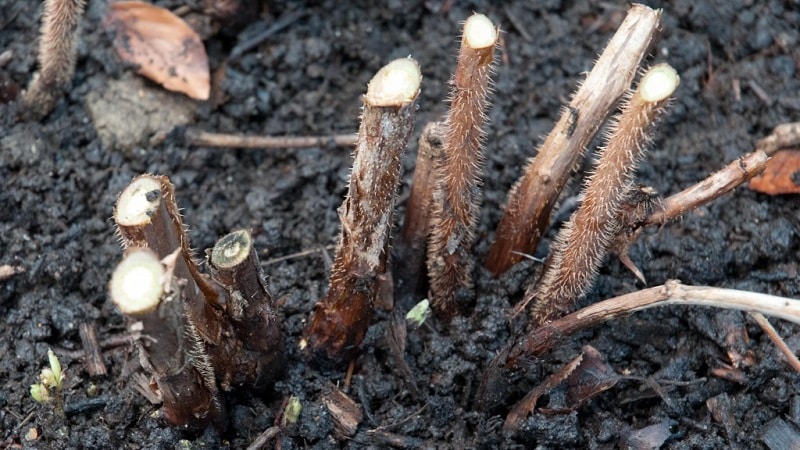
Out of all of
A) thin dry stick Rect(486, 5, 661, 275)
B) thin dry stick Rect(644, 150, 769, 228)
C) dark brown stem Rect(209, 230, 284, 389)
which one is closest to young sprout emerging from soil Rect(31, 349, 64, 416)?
dark brown stem Rect(209, 230, 284, 389)

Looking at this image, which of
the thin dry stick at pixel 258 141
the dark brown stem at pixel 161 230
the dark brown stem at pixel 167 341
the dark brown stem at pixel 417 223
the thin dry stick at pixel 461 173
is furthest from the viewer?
the thin dry stick at pixel 258 141

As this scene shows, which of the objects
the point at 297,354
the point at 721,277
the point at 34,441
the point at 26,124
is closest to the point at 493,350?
the point at 297,354

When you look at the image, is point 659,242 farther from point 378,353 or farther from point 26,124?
point 26,124

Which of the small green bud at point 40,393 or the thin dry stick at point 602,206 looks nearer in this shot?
the thin dry stick at point 602,206

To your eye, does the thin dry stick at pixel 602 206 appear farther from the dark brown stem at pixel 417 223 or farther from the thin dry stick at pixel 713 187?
the dark brown stem at pixel 417 223

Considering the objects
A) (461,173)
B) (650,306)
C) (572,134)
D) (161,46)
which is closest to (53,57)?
(161,46)

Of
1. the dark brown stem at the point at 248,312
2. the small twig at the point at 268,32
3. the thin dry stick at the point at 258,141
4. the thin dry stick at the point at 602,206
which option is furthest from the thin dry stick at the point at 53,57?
the thin dry stick at the point at 602,206

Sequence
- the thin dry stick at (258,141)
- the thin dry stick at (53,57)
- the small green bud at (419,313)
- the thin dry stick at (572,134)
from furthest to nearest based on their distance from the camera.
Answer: the thin dry stick at (258,141) < the thin dry stick at (53,57) < the small green bud at (419,313) < the thin dry stick at (572,134)

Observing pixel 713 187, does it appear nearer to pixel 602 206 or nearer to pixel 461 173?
pixel 602 206
